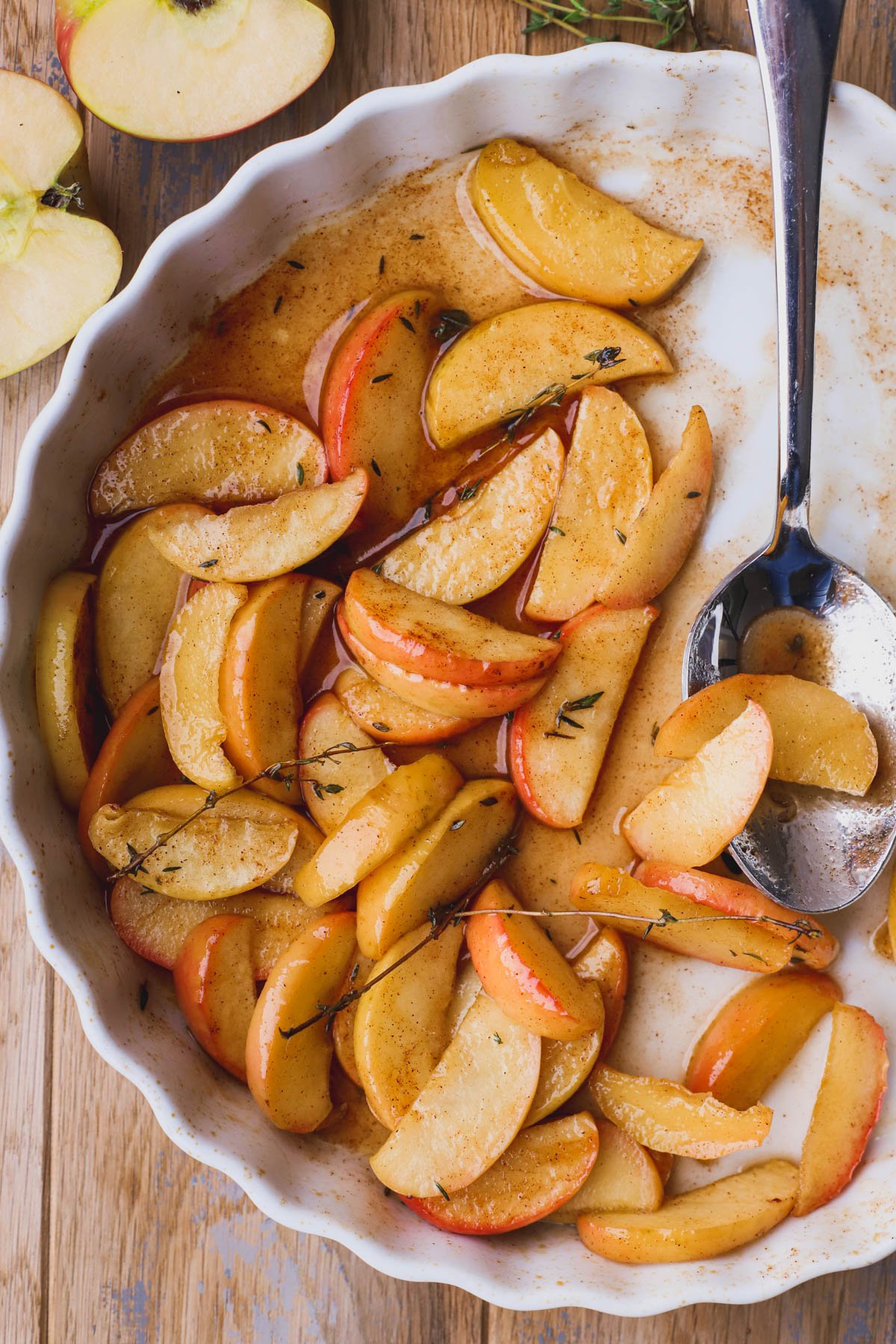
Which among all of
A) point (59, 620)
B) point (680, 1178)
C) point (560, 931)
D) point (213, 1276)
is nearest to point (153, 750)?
point (59, 620)

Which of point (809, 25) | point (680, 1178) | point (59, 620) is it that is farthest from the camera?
point (680, 1178)

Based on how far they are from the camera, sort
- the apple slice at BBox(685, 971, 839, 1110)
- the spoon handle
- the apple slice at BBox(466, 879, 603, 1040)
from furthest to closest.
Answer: the apple slice at BBox(685, 971, 839, 1110)
the apple slice at BBox(466, 879, 603, 1040)
the spoon handle

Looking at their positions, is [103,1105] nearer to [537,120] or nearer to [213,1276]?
[213,1276]

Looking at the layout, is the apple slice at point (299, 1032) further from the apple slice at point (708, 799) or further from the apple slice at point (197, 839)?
the apple slice at point (708, 799)

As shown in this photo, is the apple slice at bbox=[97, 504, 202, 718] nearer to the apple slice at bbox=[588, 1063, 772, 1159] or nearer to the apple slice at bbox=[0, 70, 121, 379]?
the apple slice at bbox=[0, 70, 121, 379]

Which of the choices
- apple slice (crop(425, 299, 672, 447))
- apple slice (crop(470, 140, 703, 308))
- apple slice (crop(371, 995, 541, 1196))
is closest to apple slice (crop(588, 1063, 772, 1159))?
apple slice (crop(371, 995, 541, 1196))

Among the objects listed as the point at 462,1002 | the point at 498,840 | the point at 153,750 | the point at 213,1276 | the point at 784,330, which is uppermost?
the point at 784,330

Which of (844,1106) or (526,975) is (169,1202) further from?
(844,1106)
